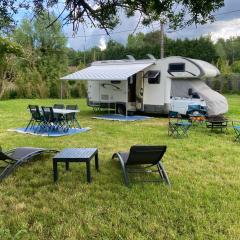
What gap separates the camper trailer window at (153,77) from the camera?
15.2m

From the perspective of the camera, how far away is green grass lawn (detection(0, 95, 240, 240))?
395 centimetres

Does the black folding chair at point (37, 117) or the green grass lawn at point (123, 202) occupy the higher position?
the black folding chair at point (37, 117)

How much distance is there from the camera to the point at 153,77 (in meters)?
15.2

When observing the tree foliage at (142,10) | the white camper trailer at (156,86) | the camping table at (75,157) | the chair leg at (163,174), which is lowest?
the chair leg at (163,174)

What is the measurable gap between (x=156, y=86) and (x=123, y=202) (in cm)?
1091

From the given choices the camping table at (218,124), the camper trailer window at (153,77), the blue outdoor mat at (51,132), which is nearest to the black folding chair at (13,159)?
the blue outdoor mat at (51,132)

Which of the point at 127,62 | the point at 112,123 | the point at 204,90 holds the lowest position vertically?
the point at 112,123

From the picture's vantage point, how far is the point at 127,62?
1638cm

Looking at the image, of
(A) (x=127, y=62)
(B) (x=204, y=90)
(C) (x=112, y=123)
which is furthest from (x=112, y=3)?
(A) (x=127, y=62)

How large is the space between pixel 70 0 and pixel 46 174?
282cm

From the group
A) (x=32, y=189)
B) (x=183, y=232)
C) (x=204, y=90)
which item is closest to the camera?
(x=183, y=232)

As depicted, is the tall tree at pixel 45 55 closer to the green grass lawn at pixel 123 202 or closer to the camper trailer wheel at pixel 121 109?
the camper trailer wheel at pixel 121 109

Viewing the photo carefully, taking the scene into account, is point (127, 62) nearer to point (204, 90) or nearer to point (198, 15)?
point (204, 90)

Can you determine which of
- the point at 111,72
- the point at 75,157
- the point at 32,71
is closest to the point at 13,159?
the point at 75,157
